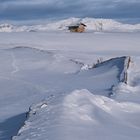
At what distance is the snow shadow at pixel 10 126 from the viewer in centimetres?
589

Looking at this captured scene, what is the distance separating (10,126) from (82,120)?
5.33 ft

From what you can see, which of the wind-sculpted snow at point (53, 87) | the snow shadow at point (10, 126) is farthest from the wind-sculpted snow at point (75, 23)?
the snow shadow at point (10, 126)

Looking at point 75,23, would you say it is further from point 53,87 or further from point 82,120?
point 82,120

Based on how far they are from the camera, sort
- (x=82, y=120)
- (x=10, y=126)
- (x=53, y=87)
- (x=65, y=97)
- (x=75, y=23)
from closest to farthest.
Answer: (x=82, y=120)
(x=65, y=97)
(x=10, y=126)
(x=53, y=87)
(x=75, y=23)

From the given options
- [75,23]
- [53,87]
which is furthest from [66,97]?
[75,23]

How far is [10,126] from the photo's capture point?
255 inches

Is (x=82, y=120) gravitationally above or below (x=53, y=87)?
above

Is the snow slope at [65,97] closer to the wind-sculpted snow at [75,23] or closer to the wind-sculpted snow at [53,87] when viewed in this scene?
the wind-sculpted snow at [53,87]

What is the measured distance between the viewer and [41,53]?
11859 millimetres

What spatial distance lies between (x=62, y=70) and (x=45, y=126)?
223 inches

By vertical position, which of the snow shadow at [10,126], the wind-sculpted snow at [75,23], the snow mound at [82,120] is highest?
the snow mound at [82,120]

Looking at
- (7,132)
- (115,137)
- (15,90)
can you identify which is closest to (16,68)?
(15,90)

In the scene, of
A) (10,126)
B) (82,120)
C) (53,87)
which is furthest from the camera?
(53,87)

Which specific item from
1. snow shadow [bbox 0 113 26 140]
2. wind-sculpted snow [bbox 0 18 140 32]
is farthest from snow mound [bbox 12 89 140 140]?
wind-sculpted snow [bbox 0 18 140 32]
